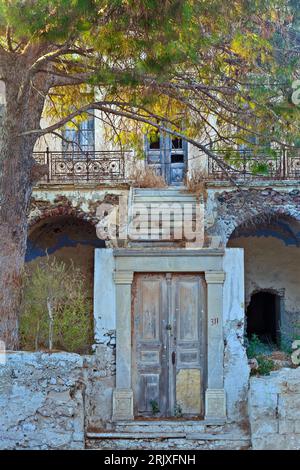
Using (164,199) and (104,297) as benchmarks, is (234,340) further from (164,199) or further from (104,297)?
(164,199)

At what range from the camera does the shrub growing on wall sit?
11.0 meters

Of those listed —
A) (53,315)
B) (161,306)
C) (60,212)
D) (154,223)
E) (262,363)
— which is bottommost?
(262,363)

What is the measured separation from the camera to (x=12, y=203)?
981 centimetres

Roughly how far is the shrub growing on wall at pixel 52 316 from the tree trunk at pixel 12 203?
1.11 meters

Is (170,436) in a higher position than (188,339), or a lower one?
lower

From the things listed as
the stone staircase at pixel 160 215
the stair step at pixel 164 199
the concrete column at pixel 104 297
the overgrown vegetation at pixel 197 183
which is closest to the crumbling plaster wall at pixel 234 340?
the stone staircase at pixel 160 215

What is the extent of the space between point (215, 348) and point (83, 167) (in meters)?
6.20

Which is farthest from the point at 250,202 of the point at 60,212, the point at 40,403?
the point at 40,403

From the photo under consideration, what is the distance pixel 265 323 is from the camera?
62.3ft

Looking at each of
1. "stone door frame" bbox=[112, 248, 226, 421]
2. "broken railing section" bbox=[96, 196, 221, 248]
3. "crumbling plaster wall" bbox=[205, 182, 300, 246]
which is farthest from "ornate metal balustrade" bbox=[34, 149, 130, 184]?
"stone door frame" bbox=[112, 248, 226, 421]

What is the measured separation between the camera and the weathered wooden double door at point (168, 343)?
11078 millimetres

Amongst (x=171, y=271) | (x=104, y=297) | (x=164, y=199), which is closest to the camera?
(x=104, y=297)

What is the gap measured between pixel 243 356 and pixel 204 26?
4736mm

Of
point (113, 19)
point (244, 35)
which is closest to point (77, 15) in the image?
point (113, 19)
